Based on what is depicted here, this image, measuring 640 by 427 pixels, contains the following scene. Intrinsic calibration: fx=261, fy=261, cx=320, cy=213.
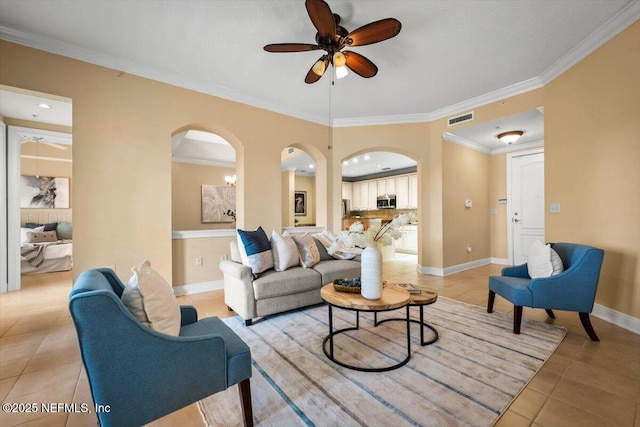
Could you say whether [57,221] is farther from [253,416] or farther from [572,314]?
[572,314]

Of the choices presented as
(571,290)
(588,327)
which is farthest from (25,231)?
(588,327)

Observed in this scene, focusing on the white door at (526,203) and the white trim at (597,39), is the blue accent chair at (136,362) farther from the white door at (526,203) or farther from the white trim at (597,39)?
the white door at (526,203)

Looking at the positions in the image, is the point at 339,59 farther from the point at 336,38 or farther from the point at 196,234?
the point at 196,234

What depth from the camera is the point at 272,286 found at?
2734 millimetres

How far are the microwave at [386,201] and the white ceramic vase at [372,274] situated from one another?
7072 mm

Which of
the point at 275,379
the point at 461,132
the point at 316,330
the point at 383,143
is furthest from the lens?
the point at 383,143

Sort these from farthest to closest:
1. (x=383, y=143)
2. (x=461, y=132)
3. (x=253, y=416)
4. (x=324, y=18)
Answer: (x=383, y=143) < (x=461, y=132) < (x=324, y=18) < (x=253, y=416)

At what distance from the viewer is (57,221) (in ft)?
20.0

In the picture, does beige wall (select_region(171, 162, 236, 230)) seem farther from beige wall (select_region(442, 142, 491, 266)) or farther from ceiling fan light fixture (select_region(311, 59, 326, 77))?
beige wall (select_region(442, 142, 491, 266))

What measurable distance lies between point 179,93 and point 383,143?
347 centimetres

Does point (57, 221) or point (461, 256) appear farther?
point (57, 221)

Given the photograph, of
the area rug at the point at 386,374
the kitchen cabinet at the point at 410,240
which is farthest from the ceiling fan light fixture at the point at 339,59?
the kitchen cabinet at the point at 410,240

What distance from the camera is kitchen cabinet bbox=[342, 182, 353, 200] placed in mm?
10164

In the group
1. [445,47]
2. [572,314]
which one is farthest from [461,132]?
[572,314]
